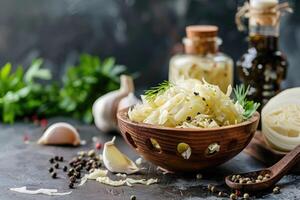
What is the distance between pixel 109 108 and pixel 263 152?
1.44 feet

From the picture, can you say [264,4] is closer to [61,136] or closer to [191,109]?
[191,109]

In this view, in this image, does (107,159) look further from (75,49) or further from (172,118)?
(75,49)

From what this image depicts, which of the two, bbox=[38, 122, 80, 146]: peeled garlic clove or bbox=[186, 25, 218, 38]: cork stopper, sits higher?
bbox=[186, 25, 218, 38]: cork stopper

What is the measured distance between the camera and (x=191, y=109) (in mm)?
1234

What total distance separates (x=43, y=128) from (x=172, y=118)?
0.57 metres

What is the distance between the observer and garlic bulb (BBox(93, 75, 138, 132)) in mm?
1615

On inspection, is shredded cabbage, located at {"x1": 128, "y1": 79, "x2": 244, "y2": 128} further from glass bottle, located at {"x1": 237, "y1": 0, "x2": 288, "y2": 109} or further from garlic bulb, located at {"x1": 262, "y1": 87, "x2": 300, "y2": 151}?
glass bottle, located at {"x1": 237, "y1": 0, "x2": 288, "y2": 109}

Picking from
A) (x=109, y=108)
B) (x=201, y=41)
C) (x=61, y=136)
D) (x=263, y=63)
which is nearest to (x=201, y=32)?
(x=201, y=41)

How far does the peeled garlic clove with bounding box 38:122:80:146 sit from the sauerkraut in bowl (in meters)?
0.28

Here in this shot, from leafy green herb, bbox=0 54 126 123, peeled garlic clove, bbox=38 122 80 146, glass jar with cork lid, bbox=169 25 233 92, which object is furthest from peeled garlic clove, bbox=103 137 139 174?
leafy green herb, bbox=0 54 126 123

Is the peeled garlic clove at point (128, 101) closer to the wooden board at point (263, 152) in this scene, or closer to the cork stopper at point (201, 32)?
the cork stopper at point (201, 32)

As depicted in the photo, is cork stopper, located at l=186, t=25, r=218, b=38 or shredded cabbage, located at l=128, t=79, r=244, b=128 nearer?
shredded cabbage, located at l=128, t=79, r=244, b=128

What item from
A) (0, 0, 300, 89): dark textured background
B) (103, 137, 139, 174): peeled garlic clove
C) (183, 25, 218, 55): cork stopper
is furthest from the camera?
(0, 0, 300, 89): dark textured background

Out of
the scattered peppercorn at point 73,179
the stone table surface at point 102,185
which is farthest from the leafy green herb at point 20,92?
the scattered peppercorn at point 73,179
